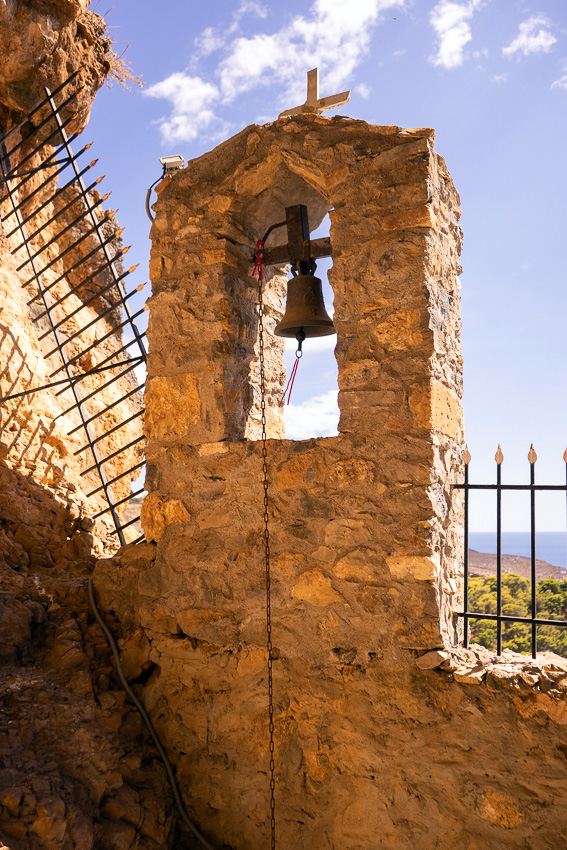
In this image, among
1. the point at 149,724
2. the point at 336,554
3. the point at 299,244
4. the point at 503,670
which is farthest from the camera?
the point at 299,244

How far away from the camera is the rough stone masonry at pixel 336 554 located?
2568 mm

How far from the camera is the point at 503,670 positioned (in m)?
2.56

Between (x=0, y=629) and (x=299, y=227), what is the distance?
7.98 feet

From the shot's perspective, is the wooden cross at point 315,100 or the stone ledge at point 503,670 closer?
the stone ledge at point 503,670

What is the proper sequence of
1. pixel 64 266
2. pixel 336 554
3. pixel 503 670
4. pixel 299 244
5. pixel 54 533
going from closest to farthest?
pixel 503 670 < pixel 336 554 < pixel 299 244 < pixel 54 533 < pixel 64 266

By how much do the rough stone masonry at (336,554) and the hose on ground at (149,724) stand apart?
0.17ft

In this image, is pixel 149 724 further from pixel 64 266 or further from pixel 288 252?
pixel 64 266

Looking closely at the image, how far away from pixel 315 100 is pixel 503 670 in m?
2.90

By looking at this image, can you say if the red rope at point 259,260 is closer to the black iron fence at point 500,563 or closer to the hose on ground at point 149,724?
the black iron fence at point 500,563

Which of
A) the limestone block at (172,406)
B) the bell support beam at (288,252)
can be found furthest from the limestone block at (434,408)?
the limestone block at (172,406)

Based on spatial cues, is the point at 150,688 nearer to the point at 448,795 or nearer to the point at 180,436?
the point at 180,436

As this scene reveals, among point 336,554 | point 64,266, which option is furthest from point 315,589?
point 64,266

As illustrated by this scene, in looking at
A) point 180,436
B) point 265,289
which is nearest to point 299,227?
point 265,289

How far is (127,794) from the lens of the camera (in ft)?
9.05
